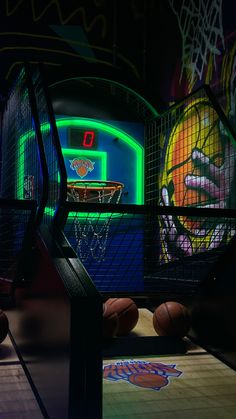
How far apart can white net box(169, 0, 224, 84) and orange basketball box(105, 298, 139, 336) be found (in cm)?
334

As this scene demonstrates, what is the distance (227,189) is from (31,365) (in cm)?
312

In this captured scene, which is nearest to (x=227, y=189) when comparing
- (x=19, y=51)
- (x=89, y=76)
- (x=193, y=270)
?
(x=193, y=270)

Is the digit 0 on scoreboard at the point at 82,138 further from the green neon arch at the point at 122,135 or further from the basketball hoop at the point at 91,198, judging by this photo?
the basketball hoop at the point at 91,198

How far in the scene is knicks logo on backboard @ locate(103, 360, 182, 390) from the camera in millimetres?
3124

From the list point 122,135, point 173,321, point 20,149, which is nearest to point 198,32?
point 122,135

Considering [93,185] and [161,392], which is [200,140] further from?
[161,392]

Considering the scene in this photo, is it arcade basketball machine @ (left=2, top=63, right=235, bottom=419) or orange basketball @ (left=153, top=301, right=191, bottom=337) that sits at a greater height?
arcade basketball machine @ (left=2, top=63, right=235, bottom=419)

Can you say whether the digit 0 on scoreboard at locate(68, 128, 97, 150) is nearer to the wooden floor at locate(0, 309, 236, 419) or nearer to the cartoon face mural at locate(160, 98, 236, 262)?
the cartoon face mural at locate(160, 98, 236, 262)

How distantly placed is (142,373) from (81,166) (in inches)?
185

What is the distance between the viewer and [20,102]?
520 cm

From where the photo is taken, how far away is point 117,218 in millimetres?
4559

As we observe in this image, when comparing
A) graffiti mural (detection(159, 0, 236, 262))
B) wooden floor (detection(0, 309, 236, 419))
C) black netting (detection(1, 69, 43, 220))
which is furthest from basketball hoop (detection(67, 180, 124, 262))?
wooden floor (detection(0, 309, 236, 419))

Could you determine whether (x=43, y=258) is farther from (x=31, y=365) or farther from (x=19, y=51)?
(x=19, y=51)

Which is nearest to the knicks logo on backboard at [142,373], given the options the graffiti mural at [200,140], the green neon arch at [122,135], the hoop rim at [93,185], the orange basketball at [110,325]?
the orange basketball at [110,325]
